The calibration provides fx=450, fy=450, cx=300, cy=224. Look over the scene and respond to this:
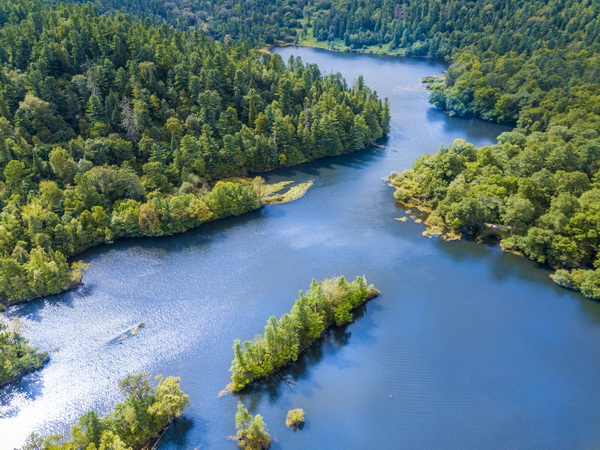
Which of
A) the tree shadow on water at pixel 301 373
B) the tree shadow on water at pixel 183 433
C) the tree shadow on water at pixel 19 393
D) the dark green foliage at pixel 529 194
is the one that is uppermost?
the dark green foliage at pixel 529 194

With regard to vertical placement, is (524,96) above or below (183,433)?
above

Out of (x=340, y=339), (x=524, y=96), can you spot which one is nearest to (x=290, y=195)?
(x=340, y=339)

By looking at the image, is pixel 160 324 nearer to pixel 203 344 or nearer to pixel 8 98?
pixel 203 344

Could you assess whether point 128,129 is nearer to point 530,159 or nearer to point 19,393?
point 19,393

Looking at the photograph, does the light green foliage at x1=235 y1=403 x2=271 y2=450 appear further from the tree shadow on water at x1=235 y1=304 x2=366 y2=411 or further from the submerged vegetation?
the submerged vegetation

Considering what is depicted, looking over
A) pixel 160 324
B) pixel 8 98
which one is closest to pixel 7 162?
pixel 8 98

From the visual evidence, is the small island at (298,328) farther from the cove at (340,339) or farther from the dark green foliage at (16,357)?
the dark green foliage at (16,357)

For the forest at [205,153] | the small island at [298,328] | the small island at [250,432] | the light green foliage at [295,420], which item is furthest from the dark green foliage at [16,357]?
the light green foliage at [295,420]
